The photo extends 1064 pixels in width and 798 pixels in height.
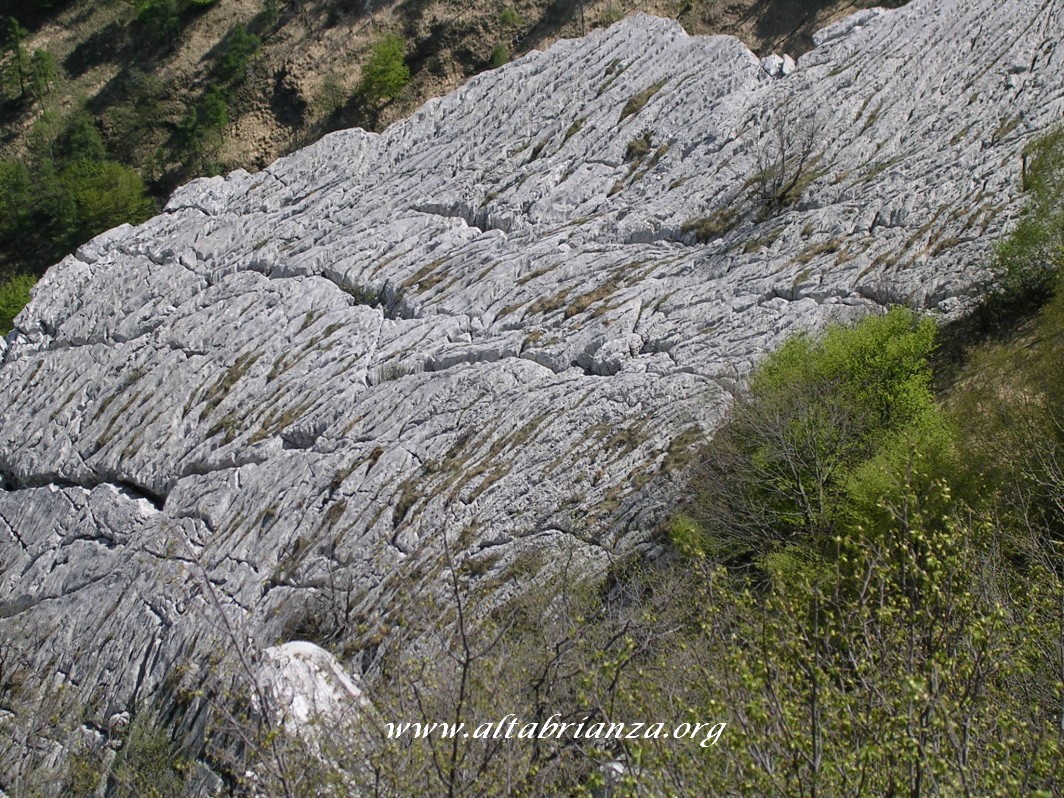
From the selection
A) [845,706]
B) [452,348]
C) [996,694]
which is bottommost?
[452,348]

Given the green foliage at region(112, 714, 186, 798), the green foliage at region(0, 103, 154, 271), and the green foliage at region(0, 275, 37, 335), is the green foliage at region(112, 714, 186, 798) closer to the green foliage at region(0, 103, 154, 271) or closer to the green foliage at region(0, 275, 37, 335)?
the green foliage at region(0, 275, 37, 335)

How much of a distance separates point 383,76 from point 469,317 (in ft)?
70.6

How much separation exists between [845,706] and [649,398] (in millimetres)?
15910

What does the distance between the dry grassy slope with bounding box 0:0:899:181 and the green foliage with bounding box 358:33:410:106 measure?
26.0 inches

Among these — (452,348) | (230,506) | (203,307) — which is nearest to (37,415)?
(203,307)

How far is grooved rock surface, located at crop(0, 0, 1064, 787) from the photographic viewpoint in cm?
2323

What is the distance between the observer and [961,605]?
790 centimetres

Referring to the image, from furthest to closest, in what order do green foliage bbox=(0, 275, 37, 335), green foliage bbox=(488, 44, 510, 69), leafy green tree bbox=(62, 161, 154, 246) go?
leafy green tree bbox=(62, 161, 154, 246) < green foliage bbox=(0, 275, 37, 335) < green foliage bbox=(488, 44, 510, 69)

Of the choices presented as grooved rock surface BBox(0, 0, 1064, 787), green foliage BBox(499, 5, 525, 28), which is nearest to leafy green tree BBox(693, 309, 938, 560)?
grooved rock surface BBox(0, 0, 1064, 787)

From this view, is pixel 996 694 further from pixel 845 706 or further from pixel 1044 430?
pixel 1044 430

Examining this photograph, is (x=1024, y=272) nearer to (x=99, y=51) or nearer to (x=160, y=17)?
(x=160, y=17)

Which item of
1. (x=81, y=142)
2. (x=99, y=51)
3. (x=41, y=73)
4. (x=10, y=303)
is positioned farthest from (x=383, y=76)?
(x=41, y=73)

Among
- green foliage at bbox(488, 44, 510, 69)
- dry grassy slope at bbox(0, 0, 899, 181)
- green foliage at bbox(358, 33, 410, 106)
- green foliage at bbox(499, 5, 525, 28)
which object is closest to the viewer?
dry grassy slope at bbox(0, 0, 899, 181)

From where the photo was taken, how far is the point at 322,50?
168ft
